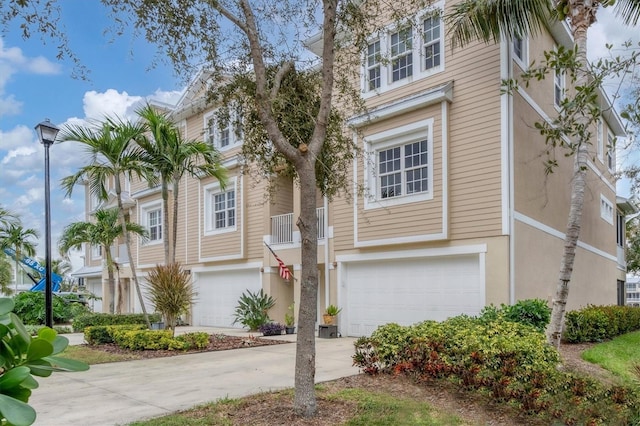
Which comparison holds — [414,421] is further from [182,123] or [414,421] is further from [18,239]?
[18,239]

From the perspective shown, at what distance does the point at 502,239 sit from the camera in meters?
11.4

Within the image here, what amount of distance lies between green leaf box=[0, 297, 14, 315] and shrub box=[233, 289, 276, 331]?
1540cm

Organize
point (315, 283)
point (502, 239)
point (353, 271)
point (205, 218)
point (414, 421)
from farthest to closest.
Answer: point (205, 218) < point (353, 271) < point (502, 239) < point (315, 283) < point (414, 421)

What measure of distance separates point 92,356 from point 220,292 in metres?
8.91

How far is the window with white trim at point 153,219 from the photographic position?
904 inches

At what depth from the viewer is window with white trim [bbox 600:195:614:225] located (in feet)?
70.2

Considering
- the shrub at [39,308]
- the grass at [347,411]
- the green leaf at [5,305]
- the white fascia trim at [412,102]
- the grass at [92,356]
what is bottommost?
the shrub at [39,308]

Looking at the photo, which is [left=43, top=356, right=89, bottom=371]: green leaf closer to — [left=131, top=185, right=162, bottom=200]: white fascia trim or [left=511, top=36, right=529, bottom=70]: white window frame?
[left=511, top=36, right=529, bottom=70]: white window frame

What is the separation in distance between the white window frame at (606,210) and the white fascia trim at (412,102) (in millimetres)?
12698

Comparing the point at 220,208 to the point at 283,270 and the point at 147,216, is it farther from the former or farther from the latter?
the point at 147,216

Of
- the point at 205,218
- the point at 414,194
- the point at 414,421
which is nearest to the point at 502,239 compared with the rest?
the point at 414,194

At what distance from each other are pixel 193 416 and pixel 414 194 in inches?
341

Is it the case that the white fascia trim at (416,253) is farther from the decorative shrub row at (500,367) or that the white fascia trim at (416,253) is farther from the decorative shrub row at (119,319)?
the decorative shrub row at (119,319)

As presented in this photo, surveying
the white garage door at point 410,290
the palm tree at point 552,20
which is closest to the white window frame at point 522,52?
the palm tree at point 552,20
